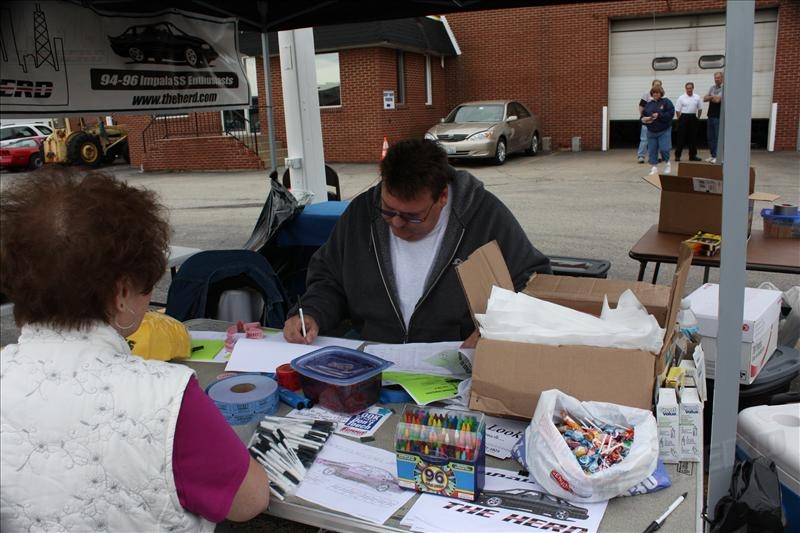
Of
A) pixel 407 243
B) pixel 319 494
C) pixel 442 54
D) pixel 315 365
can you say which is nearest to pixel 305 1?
pixel 407 243

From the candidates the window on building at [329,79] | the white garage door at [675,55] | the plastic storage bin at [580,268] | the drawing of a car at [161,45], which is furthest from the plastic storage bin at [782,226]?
the window on building at [329,79]

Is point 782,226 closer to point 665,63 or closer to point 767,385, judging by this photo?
point 767,385

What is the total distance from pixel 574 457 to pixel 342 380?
752 mm

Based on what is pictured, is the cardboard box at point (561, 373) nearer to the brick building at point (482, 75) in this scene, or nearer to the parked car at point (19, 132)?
the brick building at point (482, 75)

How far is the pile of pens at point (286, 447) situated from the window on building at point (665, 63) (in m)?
17.5

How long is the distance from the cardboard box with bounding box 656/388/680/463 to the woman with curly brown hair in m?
1.06

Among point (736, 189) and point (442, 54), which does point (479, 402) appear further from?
point (442, 54)

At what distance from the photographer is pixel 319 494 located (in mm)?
1589

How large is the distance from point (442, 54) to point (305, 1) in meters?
14.7

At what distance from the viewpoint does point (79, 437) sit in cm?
123

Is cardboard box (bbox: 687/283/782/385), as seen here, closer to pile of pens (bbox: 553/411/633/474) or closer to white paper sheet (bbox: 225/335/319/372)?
pile of pens (bbox: 553/411/633/474)

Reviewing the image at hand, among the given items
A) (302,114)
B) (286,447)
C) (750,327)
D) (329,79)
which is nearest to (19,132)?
(329,79)

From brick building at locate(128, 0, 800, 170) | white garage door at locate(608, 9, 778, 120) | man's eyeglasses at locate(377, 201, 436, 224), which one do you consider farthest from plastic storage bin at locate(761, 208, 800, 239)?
white garage door at locate(608, 9, 778, 120)

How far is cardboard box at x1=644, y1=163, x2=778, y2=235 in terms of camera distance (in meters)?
4.23
